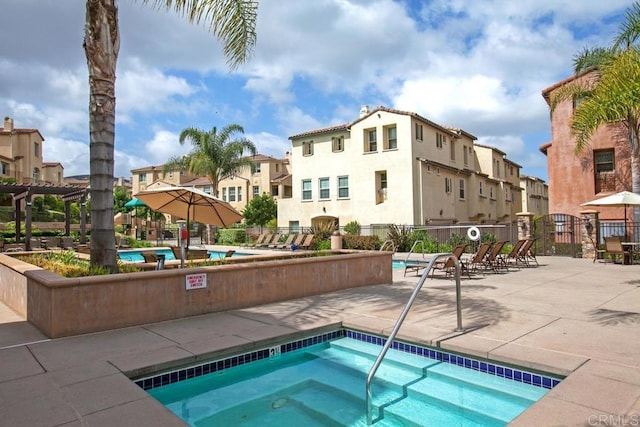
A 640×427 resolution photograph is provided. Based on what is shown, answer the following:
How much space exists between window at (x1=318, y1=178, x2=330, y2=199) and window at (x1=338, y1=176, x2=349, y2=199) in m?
1.09

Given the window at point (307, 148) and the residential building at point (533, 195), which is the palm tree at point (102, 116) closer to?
the window at point (307, 148)

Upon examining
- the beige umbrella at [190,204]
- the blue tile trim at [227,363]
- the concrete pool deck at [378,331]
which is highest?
the beige umbrella at [190,204]

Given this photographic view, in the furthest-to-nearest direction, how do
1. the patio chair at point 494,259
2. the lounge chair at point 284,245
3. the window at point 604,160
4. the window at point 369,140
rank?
the window at point 369,140, the lounge chair at point 284,245, the window at point 604,160, the patio chair at point 494,259

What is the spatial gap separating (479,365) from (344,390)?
5.05ft

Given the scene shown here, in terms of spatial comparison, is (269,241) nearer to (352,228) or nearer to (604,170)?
(352,228)

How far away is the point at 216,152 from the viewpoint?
32750 mm

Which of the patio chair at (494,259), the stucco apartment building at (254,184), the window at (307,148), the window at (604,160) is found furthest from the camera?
the stucco apartment building at (254,184)

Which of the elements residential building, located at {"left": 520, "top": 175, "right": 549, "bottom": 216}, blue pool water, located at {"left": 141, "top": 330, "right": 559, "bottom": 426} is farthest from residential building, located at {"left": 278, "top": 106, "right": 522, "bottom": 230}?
blue pool water, located at {"left": 141, "top": 330, "right": 559, "bottom": 426}

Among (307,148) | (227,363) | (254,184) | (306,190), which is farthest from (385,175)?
(227,363)

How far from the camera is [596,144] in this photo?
21.7 metres

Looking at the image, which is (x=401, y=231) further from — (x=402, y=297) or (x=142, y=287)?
(x=142, y=287)

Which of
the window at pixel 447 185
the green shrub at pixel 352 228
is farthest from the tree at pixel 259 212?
the window at pixel 447 185

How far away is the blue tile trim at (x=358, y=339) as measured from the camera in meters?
4.49

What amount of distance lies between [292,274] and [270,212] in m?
35.1
